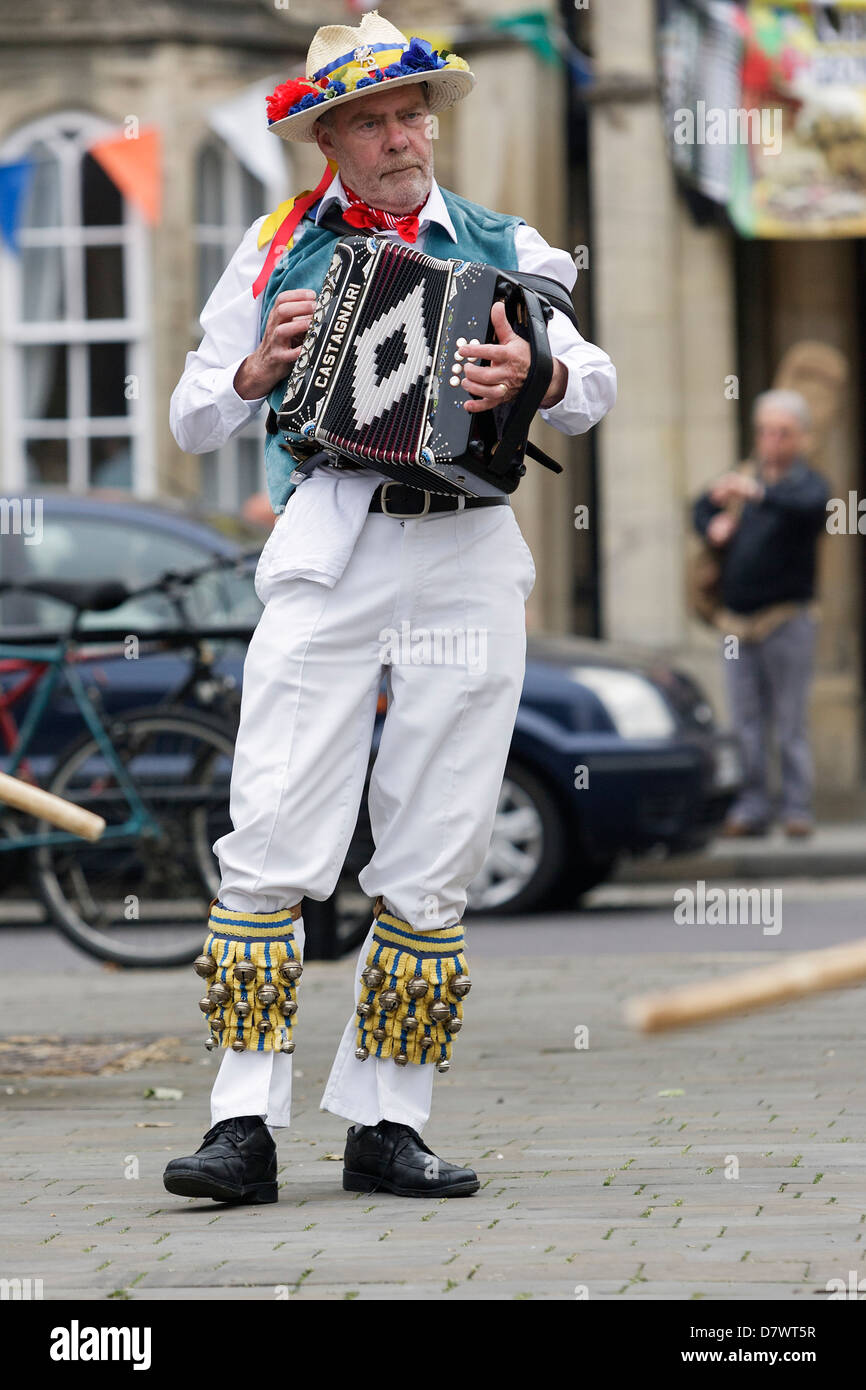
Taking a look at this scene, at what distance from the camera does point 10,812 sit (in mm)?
8203

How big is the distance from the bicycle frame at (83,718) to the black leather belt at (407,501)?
3786 millimetres

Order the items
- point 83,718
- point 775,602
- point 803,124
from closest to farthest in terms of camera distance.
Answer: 1. point 83,718
2. point 775,602
3. point 803,124

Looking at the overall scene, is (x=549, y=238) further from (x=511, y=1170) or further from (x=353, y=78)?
(x=511, y=1170)

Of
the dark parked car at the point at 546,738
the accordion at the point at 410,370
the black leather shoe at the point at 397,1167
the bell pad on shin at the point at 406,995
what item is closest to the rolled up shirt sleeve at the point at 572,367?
the accordion at the point at 410,370

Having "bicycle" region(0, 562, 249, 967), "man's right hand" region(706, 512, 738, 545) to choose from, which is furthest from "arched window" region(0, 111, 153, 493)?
"bicycle" region(0, 562, 249, 967)

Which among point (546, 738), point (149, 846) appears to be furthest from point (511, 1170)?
point (546, 738)

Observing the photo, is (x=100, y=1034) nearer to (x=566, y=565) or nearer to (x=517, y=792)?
(x=517, y=792)

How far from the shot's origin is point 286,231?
14.6 ft

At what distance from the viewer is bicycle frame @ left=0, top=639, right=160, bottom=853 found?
798 centimetres

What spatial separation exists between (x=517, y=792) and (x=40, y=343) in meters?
7.08

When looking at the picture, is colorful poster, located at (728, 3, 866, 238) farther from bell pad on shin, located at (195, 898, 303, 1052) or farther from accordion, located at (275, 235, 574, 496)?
→ bell pad on shin, located at (195, 898, 303, 1052)

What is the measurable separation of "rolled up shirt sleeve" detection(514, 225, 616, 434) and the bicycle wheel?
3.67m

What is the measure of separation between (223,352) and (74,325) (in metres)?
11.6
